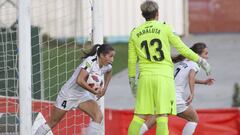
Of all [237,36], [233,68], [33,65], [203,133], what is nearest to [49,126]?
[33,65]

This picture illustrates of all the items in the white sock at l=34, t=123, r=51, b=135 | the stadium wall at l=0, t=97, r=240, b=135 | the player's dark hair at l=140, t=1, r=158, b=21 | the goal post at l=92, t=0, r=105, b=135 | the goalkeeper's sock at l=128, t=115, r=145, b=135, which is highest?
the player's dark hair at l=140, t=1, r=158, b=21

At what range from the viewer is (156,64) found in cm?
1088

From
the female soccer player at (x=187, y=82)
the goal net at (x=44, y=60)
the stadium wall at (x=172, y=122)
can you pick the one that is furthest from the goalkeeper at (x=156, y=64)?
the stadium wall at (x=172, y=122)

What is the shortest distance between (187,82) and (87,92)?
145 cm

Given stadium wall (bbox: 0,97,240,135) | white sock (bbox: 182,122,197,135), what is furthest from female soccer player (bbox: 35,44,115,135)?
white sock (bbox: 182,122,197,135)

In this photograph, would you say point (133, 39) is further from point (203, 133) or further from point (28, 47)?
point (203, 133)

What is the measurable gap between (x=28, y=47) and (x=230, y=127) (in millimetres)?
3436

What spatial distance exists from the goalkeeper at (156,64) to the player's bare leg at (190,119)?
1.29 metres

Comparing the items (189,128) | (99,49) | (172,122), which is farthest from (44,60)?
(189,128)

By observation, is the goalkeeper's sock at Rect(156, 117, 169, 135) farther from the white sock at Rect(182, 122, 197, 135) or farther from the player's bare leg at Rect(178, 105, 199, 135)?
the white sock at Rect(182, 122, 197, 135)

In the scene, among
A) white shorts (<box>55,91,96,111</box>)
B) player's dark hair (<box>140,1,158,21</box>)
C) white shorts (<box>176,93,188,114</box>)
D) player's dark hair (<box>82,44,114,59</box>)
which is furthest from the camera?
white shorts (<box>176,93,188,114</box>)

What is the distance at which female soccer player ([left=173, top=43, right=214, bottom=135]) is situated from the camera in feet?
39.7

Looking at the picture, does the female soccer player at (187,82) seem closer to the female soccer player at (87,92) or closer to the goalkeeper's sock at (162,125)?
the female soccer player at (87,92)

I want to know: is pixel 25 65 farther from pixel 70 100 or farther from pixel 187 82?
pixel 187 82
